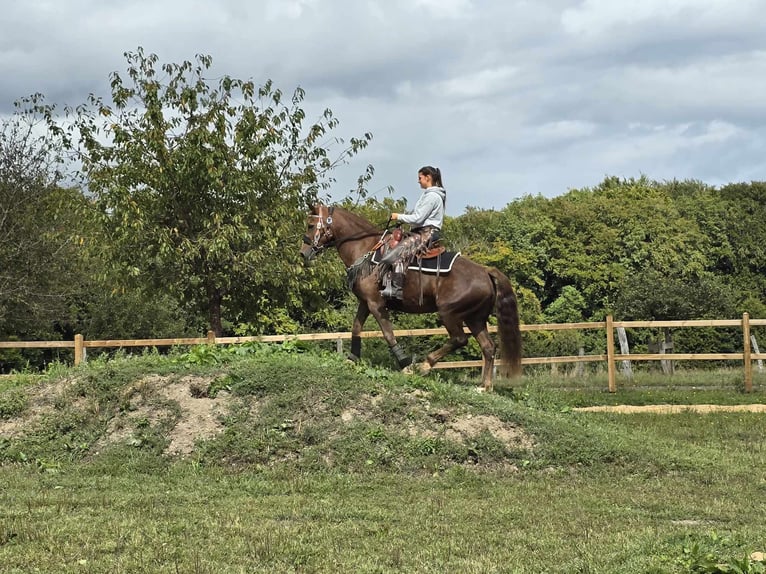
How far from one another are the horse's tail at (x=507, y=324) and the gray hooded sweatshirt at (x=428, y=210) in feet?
3.42

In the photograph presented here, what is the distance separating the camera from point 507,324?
10.8m

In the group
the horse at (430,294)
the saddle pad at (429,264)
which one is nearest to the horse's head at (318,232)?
the horse at (430,294)

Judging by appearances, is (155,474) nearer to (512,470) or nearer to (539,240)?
(512,470)

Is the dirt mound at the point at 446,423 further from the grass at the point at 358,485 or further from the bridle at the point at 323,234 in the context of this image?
the bridle at the point at 323,234

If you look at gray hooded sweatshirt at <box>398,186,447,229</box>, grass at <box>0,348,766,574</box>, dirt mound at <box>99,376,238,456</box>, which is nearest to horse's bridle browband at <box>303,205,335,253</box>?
gray hooded sweatshirt at <box>398,186,447,229</box>

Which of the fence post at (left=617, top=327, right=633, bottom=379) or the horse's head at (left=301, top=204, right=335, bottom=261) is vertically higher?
the horse's head at (left=301, top=204, right=335, bottom=261)

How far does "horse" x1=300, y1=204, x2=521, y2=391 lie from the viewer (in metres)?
10.3

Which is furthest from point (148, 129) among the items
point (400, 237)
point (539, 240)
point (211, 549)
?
point (539, 240)

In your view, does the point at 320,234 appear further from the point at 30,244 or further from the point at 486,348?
the point at 30,244

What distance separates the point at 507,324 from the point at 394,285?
64.2 inches

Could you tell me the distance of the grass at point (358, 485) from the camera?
5.12 metres

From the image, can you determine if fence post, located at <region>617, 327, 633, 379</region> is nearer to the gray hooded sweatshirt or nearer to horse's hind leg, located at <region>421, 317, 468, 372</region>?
horse's hind leg, located at <region>421, 317, 468, 372</region>

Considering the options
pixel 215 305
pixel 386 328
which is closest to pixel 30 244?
pixel 215 305

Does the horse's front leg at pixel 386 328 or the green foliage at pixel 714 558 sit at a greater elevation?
the horse's front leg at pixel 386 328
